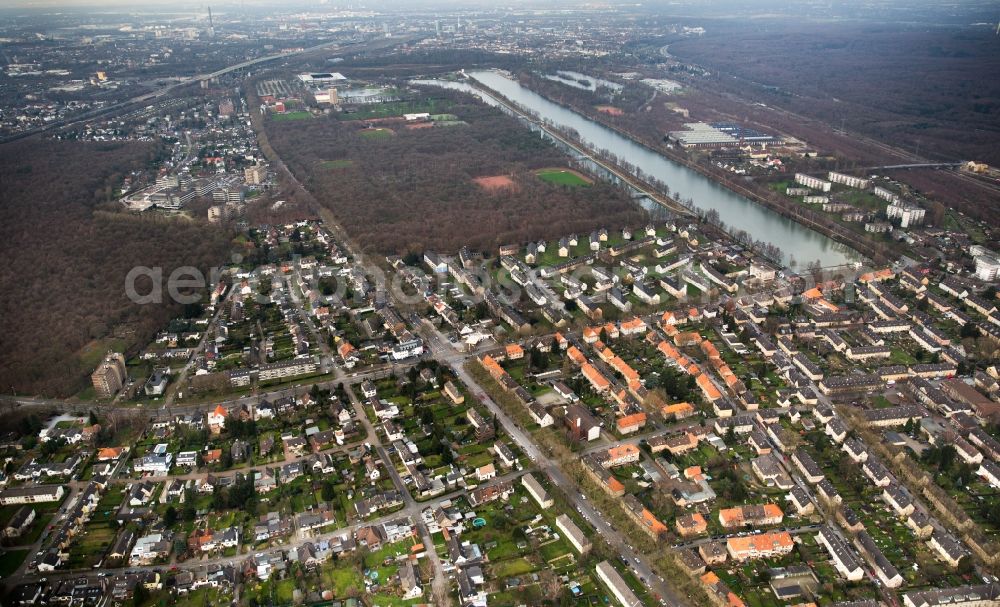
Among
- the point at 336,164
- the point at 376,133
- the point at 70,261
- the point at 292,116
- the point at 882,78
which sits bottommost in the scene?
the point at 70,261

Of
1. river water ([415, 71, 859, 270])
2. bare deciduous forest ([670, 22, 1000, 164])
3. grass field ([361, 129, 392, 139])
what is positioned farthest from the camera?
grass field ([361, 129, 392, 139])


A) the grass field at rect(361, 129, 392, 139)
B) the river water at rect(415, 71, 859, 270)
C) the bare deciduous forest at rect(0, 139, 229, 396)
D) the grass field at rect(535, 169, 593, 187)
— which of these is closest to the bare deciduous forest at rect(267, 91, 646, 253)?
the grass field at rect(361, 129, 392, 139)

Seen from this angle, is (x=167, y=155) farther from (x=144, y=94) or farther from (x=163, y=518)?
(x=163, y=518)

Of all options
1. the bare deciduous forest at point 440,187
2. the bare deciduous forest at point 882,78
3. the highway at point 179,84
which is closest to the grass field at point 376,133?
the bare deciduous forest at point 440,187

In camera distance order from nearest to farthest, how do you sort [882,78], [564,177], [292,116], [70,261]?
1. [70,261]
2. [564,177]
3. [292,116]
4. [882,78]

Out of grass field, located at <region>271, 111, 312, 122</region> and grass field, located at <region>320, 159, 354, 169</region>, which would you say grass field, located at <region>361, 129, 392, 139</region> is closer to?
grass field, located at <region>320, 159, 354, 169</region>

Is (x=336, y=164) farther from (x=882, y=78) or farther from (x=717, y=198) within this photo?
(x=882, y=78)

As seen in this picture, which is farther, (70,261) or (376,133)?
(376,133)

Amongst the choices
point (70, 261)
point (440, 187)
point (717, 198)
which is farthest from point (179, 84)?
point (717, 198)
